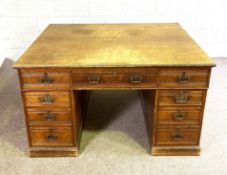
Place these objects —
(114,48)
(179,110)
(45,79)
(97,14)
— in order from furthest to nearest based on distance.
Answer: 1. (97,14)
2. (114,48)
3. (179,110)
4. (45,79)

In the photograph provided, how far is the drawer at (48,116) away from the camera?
1.75 metres

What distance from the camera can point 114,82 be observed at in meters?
1.66

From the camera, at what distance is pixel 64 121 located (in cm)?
179

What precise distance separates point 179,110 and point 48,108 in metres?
0.86

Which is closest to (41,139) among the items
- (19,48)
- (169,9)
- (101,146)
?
(101,146)

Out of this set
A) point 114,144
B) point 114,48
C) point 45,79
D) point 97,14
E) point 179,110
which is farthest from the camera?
point 97,14

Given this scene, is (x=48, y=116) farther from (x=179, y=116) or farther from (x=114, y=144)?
(x=179, y=116)

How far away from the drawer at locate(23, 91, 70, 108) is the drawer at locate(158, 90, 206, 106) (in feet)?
2.00

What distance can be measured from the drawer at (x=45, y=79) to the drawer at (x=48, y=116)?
0.58 feet

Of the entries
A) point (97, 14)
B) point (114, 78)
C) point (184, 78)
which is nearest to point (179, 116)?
point (184, 78)

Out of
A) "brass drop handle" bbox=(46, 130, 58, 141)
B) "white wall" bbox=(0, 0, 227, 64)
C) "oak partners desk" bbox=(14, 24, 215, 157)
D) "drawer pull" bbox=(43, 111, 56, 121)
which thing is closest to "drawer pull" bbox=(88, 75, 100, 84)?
"oak partners desk" bbox=(14, 24, 215, 157)

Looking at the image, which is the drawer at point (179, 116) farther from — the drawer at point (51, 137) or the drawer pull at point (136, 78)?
the drawer at point (51, 137)

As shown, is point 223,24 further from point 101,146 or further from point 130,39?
point 101,146

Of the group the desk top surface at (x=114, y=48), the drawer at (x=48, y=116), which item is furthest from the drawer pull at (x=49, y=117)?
Result: the desk top surface at (x=114, y=48)
